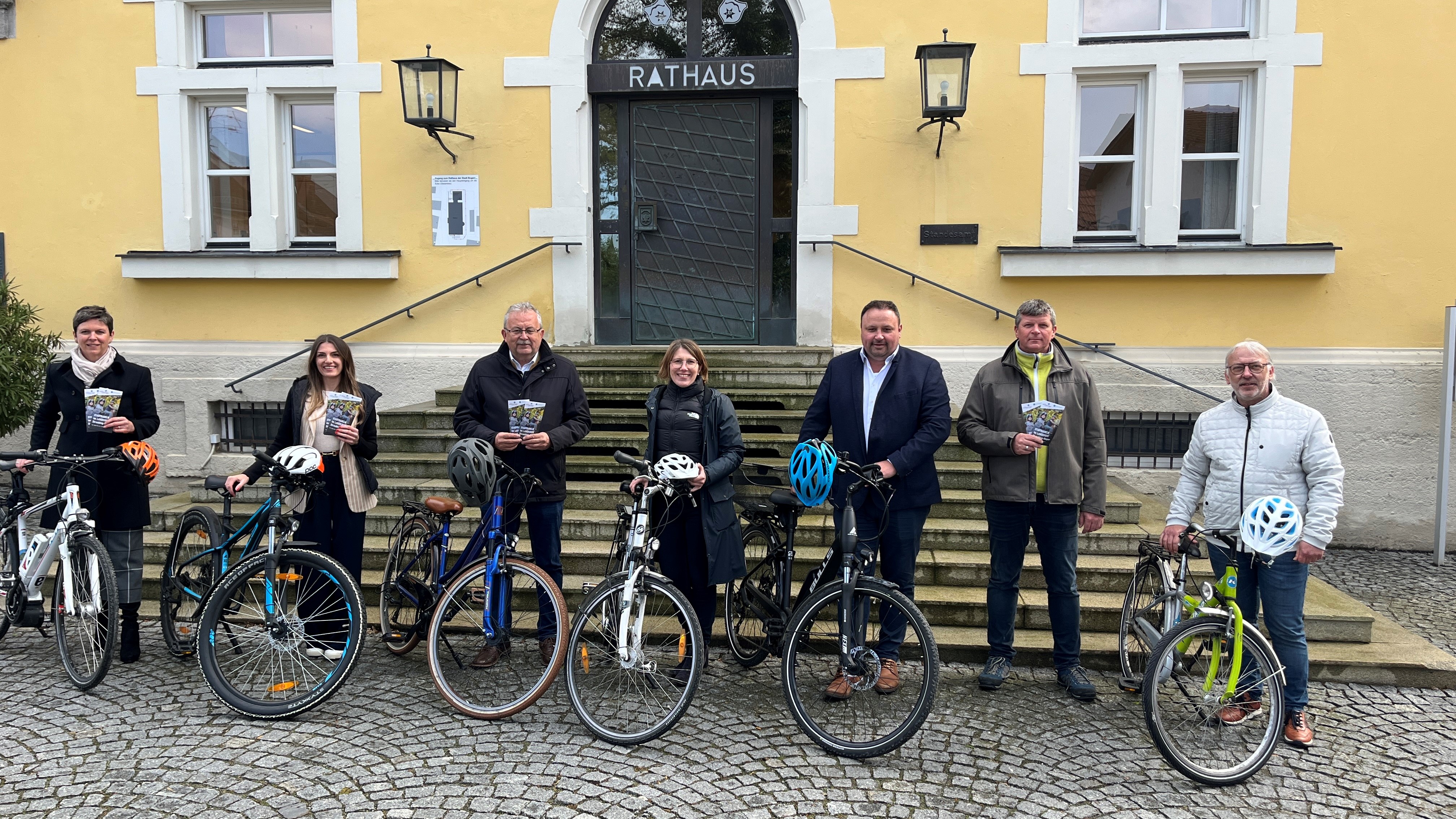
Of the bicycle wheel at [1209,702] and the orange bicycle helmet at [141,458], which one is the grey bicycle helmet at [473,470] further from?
the bicycle wheel at [1209,702]

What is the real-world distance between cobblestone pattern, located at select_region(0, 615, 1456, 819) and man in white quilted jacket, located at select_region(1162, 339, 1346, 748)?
0.37 meters

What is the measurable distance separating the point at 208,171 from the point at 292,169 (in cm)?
77

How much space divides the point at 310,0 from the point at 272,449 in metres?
5.19

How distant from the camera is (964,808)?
3.46m

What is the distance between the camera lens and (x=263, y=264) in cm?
814

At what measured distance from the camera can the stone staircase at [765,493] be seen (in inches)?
202

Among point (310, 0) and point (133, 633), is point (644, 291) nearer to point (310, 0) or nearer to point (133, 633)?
point (310, 0)

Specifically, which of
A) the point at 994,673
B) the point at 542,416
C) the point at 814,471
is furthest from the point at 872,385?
the point at 542,416

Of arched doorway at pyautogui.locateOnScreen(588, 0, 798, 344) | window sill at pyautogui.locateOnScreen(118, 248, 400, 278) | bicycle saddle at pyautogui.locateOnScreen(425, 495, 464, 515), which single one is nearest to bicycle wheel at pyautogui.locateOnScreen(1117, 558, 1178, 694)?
bicycle saddle at pyautogui.locateOnScreen(425, 495, 464, 515)

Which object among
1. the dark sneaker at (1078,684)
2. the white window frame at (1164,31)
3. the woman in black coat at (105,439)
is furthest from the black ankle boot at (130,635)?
the white window frame at (1164,31)

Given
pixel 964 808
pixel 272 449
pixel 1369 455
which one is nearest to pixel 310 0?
pixel 272 449

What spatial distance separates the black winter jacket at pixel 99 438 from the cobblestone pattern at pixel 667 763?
0.88m

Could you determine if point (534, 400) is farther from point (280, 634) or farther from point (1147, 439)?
point (1147, 439)

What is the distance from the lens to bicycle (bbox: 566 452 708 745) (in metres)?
4.00
